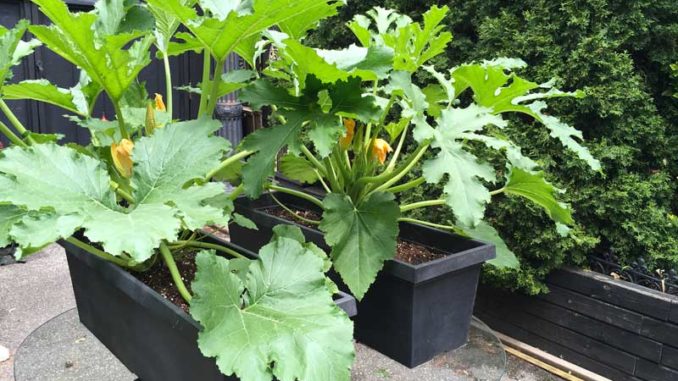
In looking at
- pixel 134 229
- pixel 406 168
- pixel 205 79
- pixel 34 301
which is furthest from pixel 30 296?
pixel 134 229

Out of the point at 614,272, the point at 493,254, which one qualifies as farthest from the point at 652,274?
the point at 493,254

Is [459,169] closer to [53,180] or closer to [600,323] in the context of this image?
[53,180]

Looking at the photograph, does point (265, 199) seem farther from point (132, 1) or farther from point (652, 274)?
point (652, 274)

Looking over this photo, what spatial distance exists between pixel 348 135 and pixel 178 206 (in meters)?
0.51

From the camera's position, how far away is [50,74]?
3459 millimetres

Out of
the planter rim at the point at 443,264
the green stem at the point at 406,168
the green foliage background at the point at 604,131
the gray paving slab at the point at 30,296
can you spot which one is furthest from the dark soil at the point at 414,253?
the gray paving slab at the point at 30,296

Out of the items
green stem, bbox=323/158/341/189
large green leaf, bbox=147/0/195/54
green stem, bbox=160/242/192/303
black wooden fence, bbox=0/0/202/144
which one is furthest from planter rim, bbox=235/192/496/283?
black wooden fence, bbox=0/0/202/144

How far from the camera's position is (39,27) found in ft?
2.32

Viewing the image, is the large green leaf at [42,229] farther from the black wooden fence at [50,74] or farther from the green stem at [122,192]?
the black wooden fence at [50,74]

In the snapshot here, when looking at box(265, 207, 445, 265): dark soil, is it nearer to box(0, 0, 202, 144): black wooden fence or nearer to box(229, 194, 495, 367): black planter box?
box(229, 194, 495, 367): black planter box

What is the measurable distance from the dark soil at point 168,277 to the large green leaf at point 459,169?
0.43 m

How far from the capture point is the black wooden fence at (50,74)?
3268 mm

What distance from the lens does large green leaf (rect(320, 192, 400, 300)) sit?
94cm

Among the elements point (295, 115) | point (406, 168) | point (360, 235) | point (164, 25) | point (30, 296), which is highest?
point (164, 25)
